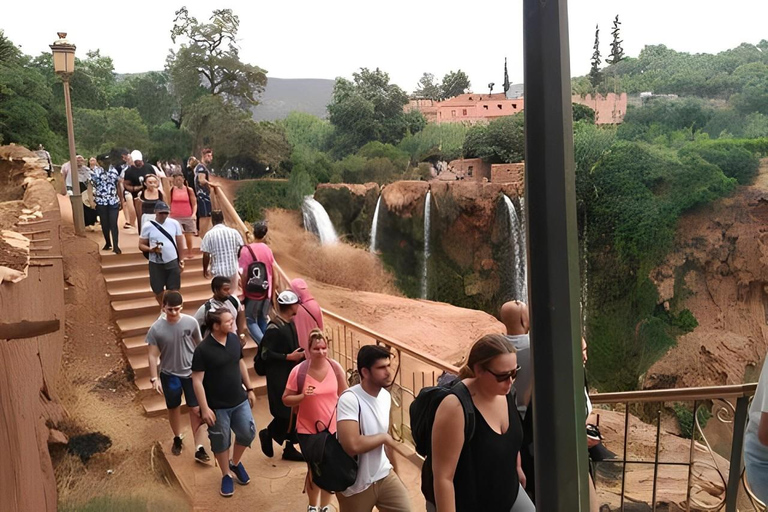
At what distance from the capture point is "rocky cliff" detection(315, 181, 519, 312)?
51.1 ft

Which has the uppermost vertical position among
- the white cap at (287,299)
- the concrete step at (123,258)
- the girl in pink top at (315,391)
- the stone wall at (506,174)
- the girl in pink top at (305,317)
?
the stone wall at (506,174)

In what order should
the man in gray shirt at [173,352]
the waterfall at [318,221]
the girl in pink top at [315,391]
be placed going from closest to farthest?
the girl in pink top at [315,391] → the man in gray shirt at [173,352] → the waterfall at [318,221]

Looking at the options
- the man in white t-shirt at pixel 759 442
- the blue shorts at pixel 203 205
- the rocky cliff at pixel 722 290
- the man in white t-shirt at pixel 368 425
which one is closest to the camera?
the man in white t-shirt at pixel 759 442

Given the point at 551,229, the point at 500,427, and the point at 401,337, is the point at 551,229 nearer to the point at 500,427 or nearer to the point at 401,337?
the point at 500,427

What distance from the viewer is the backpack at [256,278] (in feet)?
12.2

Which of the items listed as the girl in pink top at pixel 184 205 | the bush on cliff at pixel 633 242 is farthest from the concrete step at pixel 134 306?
the bush on cliff at pixel 633 242

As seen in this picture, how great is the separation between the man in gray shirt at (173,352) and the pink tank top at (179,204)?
5.56 feet

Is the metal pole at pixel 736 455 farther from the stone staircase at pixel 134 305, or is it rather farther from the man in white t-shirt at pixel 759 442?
the stone staircase at pixel 134 305

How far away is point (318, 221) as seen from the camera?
13.7m

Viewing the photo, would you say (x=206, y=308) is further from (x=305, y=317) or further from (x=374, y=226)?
(x=374, y=226)

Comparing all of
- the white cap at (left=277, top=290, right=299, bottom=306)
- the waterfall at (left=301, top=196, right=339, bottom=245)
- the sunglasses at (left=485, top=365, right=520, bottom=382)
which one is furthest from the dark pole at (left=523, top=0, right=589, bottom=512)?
the waterfall at (left=301, top=196, right=339, bottom=245)

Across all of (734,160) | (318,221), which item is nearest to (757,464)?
(318,221)

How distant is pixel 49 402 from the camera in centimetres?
201

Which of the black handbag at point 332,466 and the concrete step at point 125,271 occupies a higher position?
the concrete step at point 125,271
